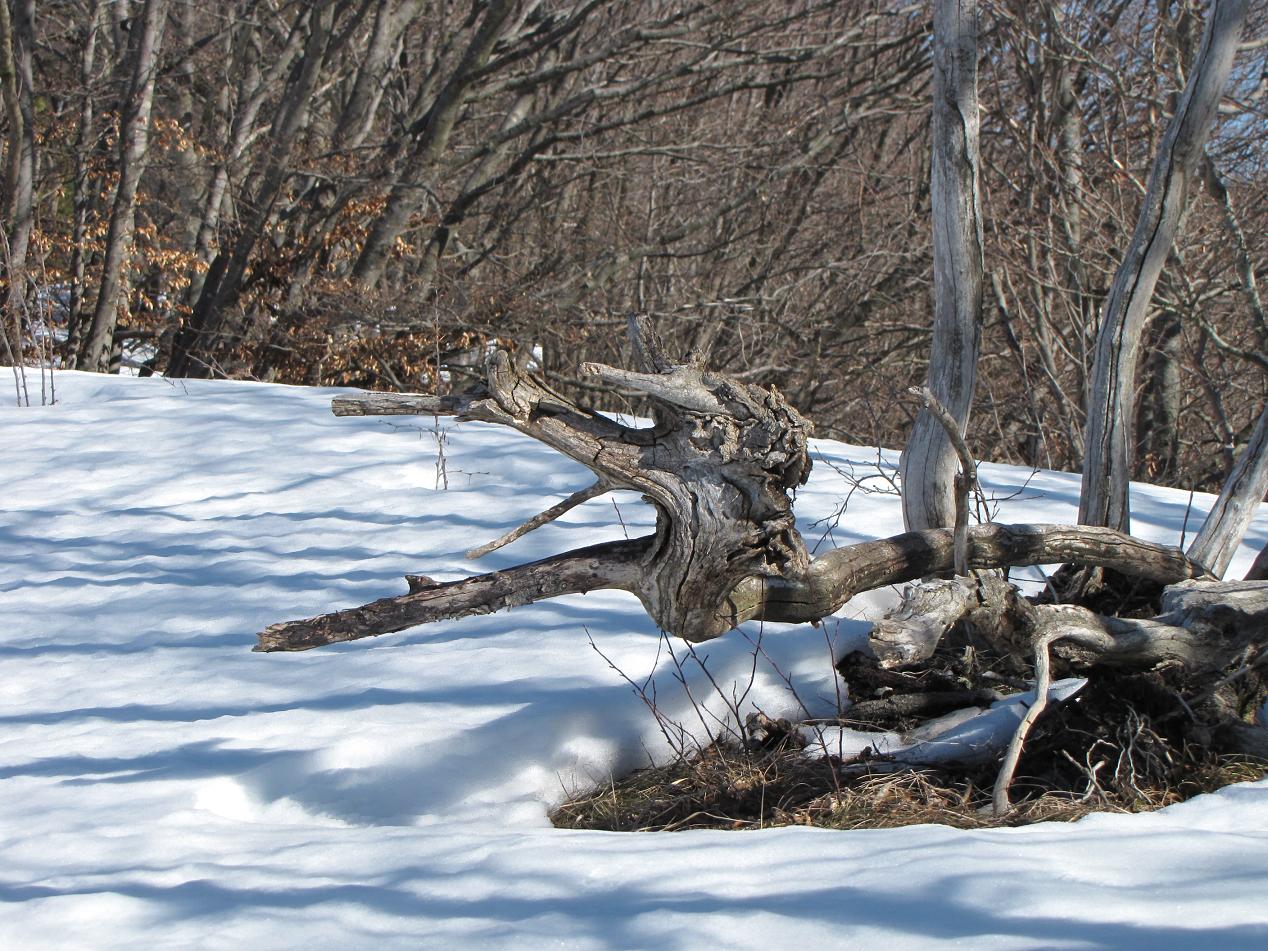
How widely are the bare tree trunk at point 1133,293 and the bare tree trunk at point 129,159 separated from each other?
8600 mm

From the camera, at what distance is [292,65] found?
1210cm

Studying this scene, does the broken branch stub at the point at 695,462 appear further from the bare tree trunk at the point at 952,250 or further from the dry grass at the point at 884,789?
the bare tree trunk at the point at 952,250

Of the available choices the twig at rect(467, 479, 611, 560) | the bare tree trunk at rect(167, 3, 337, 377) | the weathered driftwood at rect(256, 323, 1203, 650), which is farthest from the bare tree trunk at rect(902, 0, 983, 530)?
the bare tree trunk at rect(167, 3, 337, 377)

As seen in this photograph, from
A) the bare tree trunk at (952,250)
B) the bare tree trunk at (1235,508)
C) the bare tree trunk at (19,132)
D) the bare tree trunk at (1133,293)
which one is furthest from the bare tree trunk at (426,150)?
the bare tree trunk at (1235,508)

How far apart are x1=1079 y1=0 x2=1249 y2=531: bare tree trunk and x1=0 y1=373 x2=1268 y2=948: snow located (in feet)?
3.32

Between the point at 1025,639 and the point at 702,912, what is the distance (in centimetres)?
147

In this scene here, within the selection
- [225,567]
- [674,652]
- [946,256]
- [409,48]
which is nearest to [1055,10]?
[946,256]

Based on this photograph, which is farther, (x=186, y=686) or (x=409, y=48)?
(x=409, y=48)

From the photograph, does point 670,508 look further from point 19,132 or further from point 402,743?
point 19,132

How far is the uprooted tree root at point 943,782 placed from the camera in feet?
10.5

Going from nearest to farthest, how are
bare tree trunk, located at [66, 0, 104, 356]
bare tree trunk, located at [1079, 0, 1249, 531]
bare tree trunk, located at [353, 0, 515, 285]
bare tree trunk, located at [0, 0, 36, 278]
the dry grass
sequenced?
the dry grass
bare tree trunk, located at [1079, 0, 1249, 531]
bare tree trunk, located at [0, 0, 36, 278]
bare tree trunk, located at [353, 0, 515, 285]
bare tree trunk, located at [66, 0, 104, 356]

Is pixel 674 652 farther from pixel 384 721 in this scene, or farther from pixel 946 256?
pixel 946 256

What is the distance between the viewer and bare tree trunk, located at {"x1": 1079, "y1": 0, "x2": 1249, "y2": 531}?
4.02 meters

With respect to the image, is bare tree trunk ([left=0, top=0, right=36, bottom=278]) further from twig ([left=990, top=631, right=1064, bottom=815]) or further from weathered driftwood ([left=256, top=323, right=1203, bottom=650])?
twig ([left=990, top=631, right=1064, bottom=815])
